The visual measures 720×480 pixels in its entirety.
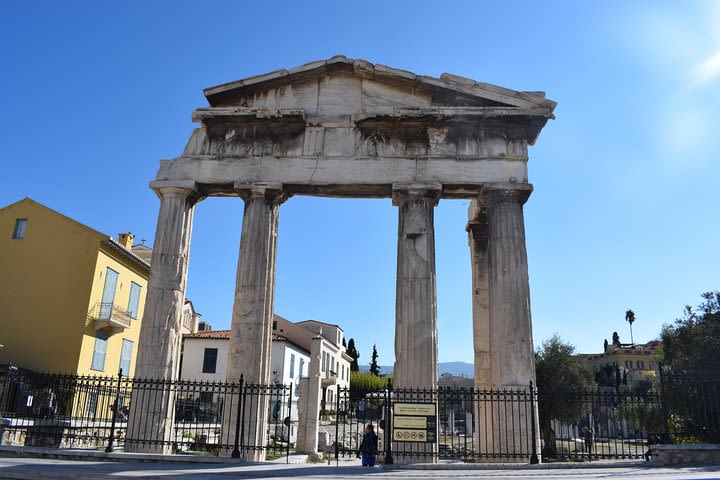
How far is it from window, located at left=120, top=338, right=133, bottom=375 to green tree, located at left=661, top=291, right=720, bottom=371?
71.1 feet

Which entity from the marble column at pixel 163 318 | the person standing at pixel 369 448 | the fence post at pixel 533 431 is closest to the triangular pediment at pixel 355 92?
the marble column at pixel 163 318

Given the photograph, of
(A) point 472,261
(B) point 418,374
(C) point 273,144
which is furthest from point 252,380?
(A) point 472,261

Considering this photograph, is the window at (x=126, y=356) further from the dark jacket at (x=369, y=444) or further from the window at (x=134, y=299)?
the dark jacket at (x=369, y=444)

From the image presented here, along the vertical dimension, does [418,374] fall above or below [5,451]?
above

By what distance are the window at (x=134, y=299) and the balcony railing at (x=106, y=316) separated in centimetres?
166

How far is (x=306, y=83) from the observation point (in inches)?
663

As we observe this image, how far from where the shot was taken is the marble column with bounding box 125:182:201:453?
46.0ft

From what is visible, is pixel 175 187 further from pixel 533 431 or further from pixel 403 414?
pixel 533 431

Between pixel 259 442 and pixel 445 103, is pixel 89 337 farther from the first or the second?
pixel 445 103

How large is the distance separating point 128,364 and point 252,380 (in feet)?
50.9

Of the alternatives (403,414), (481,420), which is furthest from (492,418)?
(403,414)

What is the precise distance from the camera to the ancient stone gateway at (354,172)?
48.8 feet

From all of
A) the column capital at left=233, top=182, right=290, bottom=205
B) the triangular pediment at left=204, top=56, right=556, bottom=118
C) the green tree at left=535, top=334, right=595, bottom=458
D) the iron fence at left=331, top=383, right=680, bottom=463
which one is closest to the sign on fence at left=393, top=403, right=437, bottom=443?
the iron fence at left=331, top=383, right=680, bottom=463

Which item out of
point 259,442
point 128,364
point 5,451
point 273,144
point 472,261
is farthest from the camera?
point 128,364
